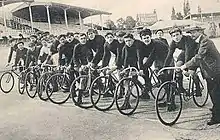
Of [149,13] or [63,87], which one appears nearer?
[149,13]

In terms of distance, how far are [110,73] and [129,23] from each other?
22 centimetres

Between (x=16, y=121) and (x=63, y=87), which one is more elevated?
(x=63, y=87)

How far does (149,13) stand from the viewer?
1.66 m

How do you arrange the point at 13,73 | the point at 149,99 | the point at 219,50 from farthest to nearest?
the point at 13,73 < the point at 149,99 < the point at 219,50

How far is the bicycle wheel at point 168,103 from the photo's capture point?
5.34ft

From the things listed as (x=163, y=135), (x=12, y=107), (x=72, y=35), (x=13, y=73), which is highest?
(x=72, y=35)

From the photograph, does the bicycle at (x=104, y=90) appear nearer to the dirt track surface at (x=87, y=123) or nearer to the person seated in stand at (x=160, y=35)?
the dirt track surface at (x=87, y=123)

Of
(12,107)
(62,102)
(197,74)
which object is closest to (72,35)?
(62,102)

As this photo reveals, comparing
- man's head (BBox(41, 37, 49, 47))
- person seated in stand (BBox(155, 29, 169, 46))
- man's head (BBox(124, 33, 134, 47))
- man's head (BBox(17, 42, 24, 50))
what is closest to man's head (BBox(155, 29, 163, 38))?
person seated in stand (BBox(155, 29, 169, 46))

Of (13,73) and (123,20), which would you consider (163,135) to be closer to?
(123,20)

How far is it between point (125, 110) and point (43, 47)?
17.2 inches

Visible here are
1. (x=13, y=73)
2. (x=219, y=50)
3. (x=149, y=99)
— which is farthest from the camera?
(x=13, y=73)

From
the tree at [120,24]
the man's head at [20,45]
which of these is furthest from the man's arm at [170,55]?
the man's head at [20,45]

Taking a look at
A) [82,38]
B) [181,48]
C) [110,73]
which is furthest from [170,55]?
[82,38]
